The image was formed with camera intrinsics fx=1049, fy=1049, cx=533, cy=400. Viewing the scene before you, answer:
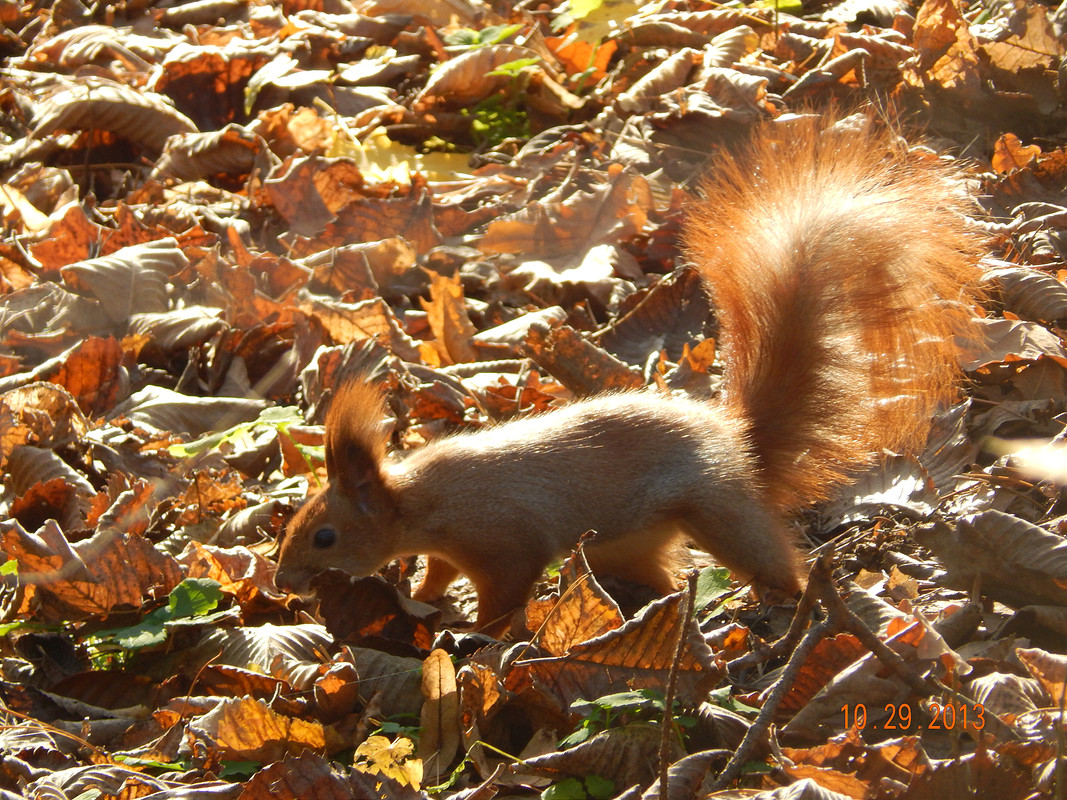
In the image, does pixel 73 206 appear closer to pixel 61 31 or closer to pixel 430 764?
pixel 61 31

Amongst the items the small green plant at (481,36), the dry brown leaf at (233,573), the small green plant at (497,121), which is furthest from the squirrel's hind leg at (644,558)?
the small green plant at (481,36)

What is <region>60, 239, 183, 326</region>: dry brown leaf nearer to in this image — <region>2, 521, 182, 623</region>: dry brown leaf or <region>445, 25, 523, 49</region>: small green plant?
<region>2, 521, 182, 623</region>: dry brown leaf

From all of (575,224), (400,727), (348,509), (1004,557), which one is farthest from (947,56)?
(400,727)

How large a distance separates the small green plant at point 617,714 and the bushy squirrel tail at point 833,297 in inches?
41.9

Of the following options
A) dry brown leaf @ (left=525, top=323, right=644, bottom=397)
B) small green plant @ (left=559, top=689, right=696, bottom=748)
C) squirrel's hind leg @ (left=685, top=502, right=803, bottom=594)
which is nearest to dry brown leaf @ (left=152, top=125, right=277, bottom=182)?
dry brown leaf @ (left=525, top=323, right=644, bottom=397)

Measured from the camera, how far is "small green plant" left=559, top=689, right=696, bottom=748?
1870 millimetres

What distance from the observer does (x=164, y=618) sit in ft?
8.14

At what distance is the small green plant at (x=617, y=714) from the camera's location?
6.14ft

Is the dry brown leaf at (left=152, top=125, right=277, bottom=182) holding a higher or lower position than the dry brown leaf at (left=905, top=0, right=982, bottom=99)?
lower

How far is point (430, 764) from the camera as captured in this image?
79.7 inches

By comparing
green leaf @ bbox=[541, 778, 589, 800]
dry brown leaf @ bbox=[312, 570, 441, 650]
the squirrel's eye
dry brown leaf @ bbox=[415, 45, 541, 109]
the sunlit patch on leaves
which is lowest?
dry brown leaf @ bbox=[312, 570, 441, 650]

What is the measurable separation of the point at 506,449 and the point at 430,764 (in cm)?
111

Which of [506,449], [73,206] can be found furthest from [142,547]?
[73,206]

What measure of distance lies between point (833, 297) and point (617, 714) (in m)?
1.36
